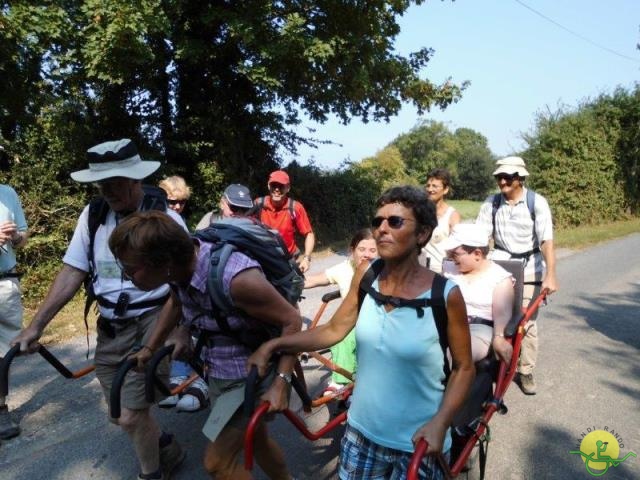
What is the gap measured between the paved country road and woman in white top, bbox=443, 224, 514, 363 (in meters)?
0.90

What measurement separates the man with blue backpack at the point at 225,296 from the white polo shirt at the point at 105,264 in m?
0.47

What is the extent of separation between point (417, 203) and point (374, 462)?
3.54ft

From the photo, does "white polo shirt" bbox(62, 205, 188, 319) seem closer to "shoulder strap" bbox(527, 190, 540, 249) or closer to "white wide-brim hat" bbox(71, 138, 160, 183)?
"white wide-brim hat" bbox(71, 138, 160, 183)

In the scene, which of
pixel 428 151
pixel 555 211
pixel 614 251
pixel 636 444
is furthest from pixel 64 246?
pixel 428 151

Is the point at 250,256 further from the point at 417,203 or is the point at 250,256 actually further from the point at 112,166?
the point at 112,166

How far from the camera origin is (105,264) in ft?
8.93

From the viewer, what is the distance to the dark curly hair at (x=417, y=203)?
2.02 meters

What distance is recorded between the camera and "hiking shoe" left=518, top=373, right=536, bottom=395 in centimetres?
443

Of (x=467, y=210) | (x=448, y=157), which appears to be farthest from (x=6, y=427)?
(x=448, y=157)

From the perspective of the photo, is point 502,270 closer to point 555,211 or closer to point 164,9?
point 164,9

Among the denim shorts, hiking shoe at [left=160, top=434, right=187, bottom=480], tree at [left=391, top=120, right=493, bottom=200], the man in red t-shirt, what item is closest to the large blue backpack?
the denim shorts

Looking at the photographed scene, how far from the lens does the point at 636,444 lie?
140 inches

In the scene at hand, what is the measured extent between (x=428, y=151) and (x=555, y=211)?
57.8 m

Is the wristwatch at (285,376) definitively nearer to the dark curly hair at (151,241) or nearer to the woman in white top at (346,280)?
the dark curly hair at (151,241)
